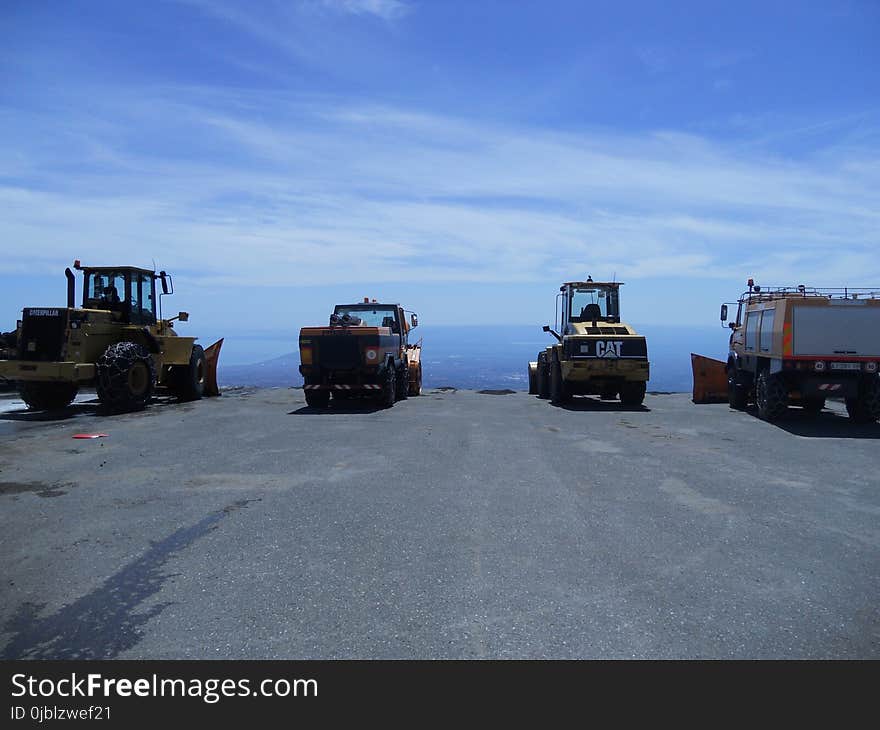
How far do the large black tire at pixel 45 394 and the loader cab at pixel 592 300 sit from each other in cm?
1299

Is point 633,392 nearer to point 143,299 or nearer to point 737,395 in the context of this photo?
point 737,395

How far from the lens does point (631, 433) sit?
1272 cm

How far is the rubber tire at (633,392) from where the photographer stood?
60.0 feet

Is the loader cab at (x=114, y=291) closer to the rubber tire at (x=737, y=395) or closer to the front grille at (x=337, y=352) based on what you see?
the front grille at (x=337, y=352)

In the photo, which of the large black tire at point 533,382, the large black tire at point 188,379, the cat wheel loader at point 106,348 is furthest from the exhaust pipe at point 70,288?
the large black tire at point 533,382

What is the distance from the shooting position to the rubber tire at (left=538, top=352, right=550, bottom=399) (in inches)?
871

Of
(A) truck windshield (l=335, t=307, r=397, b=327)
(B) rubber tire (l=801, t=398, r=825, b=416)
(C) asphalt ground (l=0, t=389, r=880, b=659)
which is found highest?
(A) truck windshield (l=335, t=307, r=397, b=327)

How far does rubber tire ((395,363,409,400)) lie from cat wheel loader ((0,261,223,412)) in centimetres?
543

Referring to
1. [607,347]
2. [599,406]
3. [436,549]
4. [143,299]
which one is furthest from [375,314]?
[436,549]

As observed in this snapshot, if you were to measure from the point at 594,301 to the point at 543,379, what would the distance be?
3107 mm

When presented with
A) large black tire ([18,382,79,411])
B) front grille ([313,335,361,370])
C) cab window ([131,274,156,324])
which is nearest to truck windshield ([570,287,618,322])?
front grille ([313,335,361,370])

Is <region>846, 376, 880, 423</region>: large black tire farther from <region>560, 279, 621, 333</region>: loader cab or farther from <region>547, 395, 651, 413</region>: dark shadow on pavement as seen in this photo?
<region>560, 279, 621, 333</region>: loader cab
